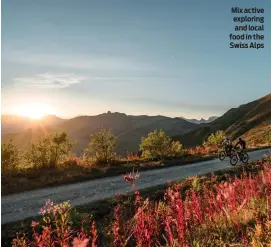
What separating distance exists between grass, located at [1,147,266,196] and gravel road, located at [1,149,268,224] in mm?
494

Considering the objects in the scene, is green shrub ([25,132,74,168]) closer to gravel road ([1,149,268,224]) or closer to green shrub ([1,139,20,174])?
green shrub ([1,139,20,174])

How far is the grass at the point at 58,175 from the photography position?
1470cm

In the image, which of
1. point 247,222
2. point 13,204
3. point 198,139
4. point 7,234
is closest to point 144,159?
point 13,204

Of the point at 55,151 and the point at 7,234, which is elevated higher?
the point at 55,151

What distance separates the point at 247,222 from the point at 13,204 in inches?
347

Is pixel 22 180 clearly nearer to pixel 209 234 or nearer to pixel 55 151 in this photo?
pixel 55 151

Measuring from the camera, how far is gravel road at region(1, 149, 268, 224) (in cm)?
1147

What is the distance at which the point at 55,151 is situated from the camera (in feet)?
60.9

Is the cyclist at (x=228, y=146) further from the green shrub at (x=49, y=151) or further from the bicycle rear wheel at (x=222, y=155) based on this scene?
the green shrub at (x=49, y=151)

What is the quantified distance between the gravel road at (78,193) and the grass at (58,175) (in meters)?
0.49

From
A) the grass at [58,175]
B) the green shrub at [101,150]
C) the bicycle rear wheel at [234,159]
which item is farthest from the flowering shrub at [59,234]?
the bicycle rear wheel at [234,159]

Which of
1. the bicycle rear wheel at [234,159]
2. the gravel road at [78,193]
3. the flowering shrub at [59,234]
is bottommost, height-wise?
the gravel road at [78,193]

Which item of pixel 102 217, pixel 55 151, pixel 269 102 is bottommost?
pixel 102 217

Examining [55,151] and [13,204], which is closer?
[13,204]
